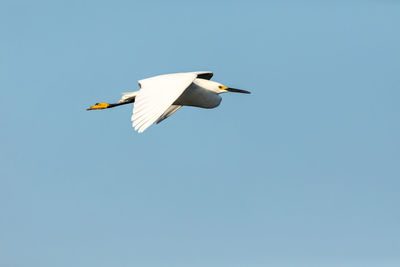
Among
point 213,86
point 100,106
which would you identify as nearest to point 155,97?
point 213,86

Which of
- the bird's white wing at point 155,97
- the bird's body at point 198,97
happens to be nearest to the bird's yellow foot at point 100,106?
the bird's body at point 198,97

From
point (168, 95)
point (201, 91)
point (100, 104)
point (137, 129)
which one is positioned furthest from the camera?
point (100, 104)

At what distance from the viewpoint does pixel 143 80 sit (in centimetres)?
1242

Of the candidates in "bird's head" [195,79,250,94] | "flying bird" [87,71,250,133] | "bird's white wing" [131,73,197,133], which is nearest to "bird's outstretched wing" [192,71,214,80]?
"flying bird" [87,71,250,133]

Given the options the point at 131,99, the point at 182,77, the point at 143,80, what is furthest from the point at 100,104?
the point at 182,77

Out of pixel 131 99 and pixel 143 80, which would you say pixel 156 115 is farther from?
pixel 131 99

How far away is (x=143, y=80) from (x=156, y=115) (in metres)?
2.96

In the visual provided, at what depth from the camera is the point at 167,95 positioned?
10430 mm

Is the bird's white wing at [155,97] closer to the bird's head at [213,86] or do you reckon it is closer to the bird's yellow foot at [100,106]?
the bird's head at [213,86]

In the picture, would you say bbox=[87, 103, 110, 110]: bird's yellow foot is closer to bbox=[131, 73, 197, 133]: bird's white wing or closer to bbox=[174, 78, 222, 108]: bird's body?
bbox=[174, 78, 222, 108]: bird's body

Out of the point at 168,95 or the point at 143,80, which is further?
the point at 143,80

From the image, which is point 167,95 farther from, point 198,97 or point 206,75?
point 206,75

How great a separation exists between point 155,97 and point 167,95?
8.5 inches

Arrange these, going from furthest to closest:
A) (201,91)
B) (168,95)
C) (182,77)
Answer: (201,91)
(182,77)
(168,95)
